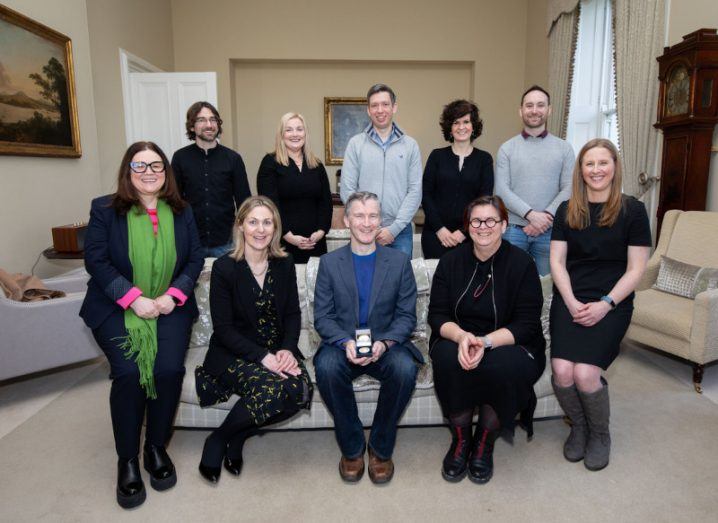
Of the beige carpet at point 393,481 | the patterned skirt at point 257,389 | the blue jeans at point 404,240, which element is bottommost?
the beige carpet at point 393,481

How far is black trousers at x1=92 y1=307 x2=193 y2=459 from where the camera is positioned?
6.55ft

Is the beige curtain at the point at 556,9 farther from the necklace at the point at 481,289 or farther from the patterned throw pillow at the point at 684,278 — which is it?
the necklace at the point at 481,289

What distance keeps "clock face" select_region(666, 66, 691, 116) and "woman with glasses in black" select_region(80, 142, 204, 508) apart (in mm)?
3398

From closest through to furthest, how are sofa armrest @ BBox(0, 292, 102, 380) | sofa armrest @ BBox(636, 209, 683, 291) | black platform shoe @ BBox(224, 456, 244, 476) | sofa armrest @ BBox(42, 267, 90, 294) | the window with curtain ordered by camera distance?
black platform shoe @ BBox(224, 456, 244, 476) < sofa armrest @ BBox(0, 292, 102, 380) < sofa armrest @ BBox(42, 267, 90, 294) < sofa armrest @ BBox(636, 209, 683, 291) < the window with curtain

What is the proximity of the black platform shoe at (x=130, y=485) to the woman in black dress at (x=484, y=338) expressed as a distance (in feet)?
3.92

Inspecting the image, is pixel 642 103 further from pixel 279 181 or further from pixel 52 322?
pixel 52 322

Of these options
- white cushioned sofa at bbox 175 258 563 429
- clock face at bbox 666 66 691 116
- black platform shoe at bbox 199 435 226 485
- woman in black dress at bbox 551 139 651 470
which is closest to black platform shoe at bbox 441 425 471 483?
white cushioned sofa at bbox 175 258 563 429

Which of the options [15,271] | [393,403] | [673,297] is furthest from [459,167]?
[15,271]

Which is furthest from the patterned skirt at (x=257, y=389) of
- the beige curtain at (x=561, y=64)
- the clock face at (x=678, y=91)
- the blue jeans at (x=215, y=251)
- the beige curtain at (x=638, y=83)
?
the beige curtain at (x=561, y=64)

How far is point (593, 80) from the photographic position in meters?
4.99

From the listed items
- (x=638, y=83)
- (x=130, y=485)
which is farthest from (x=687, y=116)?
(x=130, y=485)

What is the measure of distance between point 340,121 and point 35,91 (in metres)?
3.95

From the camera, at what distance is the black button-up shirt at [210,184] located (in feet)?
9.61

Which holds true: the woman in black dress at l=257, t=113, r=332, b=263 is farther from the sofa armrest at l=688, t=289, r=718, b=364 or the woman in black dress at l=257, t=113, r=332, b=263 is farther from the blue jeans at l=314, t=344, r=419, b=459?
the sofa armrest at l=688, t=289, r=718, b=364
